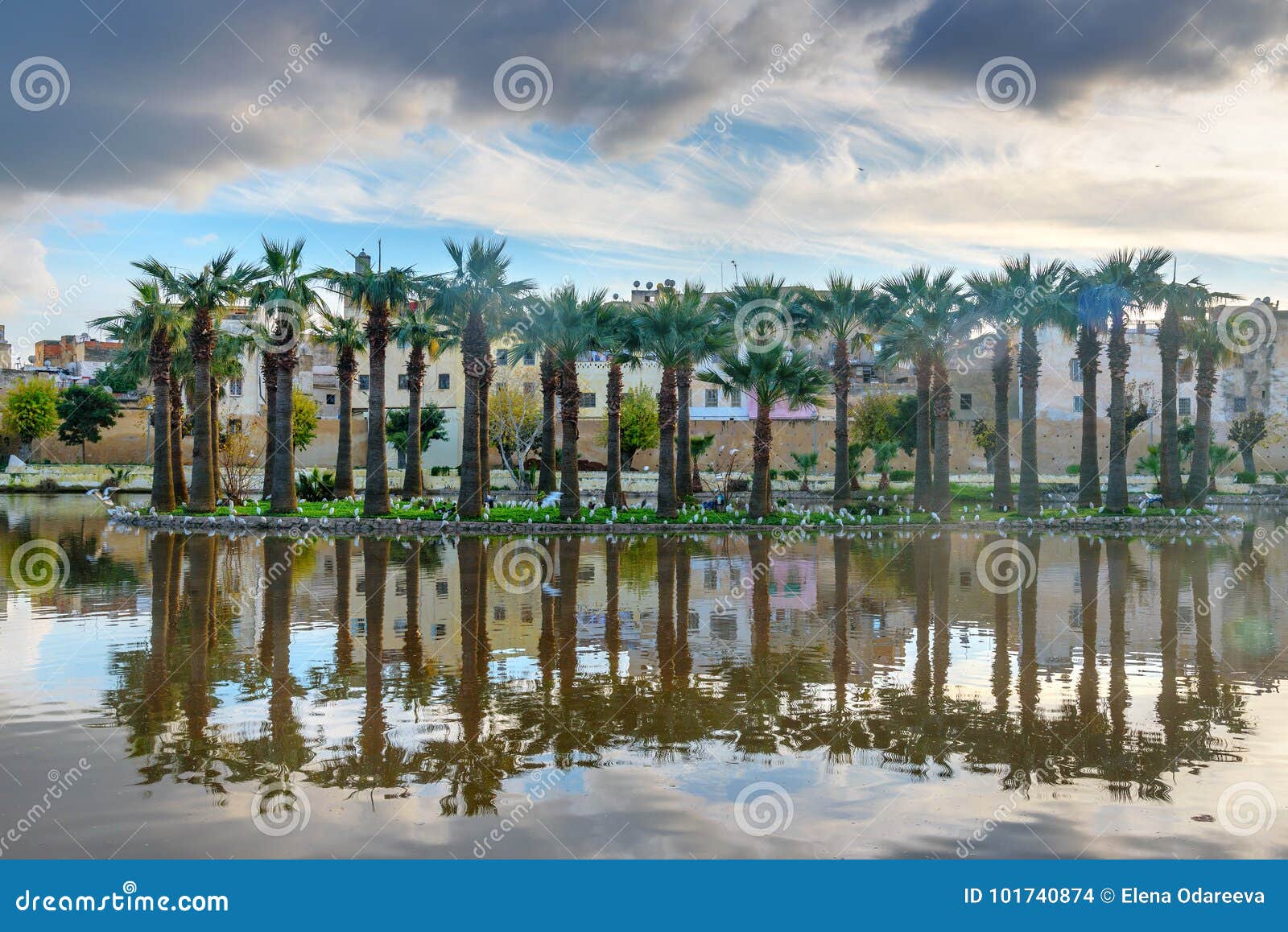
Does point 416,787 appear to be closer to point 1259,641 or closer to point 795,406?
point 1259,641

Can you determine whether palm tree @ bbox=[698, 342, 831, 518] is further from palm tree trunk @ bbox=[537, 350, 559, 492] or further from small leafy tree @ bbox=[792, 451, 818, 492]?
small leafy tree @ bbox=[792, 451, 818, 492]

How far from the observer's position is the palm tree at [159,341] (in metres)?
34.2

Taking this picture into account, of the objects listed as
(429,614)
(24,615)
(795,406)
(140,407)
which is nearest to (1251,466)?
(795,406)

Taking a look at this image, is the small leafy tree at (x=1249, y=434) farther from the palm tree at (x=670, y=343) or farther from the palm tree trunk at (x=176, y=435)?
the palm tree trunk at (x=176, y=435)

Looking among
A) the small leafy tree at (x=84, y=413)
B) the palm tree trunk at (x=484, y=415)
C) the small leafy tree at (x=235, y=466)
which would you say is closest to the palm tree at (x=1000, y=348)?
the palm tree trunk at (x=484, y=415)

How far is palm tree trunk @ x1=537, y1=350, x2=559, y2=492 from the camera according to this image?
126 ft

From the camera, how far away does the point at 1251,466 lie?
2277 inches

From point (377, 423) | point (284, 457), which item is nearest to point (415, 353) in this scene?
point (377, 423)

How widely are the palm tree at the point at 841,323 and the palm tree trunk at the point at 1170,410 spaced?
32.3 feet

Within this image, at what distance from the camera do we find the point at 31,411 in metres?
67.4

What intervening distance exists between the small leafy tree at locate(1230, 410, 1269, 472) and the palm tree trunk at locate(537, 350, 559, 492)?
131ft

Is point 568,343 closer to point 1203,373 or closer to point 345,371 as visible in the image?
point 345,371

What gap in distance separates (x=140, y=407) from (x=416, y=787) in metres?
71.3

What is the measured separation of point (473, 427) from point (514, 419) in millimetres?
20910
